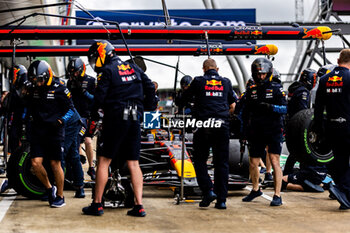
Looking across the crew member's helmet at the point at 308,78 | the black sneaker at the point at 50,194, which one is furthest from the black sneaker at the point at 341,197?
the black sneaker at the point at 50,194

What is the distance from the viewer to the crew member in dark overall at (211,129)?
22.4 ft

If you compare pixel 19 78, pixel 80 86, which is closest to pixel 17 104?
pixel 19 78

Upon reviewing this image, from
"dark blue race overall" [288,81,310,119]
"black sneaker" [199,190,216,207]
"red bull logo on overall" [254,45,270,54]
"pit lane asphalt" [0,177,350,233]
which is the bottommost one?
"pit lane asphalt" [0,177,350,233]

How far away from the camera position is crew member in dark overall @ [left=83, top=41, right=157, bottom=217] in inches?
238

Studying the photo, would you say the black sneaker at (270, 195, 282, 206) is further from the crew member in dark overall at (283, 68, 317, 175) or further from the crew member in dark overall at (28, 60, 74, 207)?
the crew member in dark overall at (28, 60, 74, 207)

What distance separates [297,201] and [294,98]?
219 centimetres

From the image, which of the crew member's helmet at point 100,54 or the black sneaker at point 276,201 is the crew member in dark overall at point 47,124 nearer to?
the crew member's helmet at point 100,54

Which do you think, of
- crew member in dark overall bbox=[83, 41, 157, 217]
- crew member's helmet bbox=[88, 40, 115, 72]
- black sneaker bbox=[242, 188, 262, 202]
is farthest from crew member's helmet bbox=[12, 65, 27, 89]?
black sneaker bbox=[242, 188, 262, 202]

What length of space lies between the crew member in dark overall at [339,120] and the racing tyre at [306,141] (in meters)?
0.38

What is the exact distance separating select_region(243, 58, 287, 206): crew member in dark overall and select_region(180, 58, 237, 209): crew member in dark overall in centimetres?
49

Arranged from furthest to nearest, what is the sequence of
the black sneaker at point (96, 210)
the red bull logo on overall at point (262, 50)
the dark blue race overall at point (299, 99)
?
1. the red bull logo on overall at point (262, 50)
2. the dark blue race overall at point (299, 99)
3. the black sneaker at point (96, 210)

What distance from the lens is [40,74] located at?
681cm

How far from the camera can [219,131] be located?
6.87 metres

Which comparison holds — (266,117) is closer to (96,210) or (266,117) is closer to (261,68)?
(261,68)
